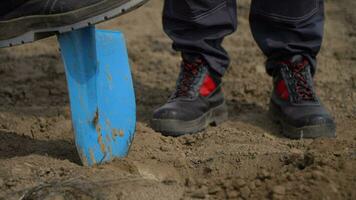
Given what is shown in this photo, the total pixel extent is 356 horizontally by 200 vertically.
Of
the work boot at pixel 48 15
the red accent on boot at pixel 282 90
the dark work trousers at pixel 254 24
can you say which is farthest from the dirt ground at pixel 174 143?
the work boot at pixel 48 15

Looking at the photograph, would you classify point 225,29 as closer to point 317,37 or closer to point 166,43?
point 317,37

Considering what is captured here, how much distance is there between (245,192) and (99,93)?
631mm

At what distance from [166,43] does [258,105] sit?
972 millimetres

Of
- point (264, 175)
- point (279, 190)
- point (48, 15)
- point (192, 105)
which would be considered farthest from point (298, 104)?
point (48, 15)

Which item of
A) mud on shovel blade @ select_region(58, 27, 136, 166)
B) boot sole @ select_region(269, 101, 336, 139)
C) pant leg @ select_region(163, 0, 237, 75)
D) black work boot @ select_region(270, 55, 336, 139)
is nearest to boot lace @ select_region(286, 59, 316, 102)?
black work boot @ select_region(270, 55, 336, 139)

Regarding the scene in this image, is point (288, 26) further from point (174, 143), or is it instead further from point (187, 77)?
point (174, 143)

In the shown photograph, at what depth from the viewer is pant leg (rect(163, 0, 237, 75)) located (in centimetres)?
257

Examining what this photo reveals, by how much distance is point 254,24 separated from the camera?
274 centimetres

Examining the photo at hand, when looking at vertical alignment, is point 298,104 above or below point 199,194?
above

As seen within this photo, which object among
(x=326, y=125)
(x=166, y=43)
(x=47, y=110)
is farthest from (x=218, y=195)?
(x=166, y=43)

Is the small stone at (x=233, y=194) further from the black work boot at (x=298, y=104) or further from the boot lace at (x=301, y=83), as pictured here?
the boot lace at (x=301, y=83)

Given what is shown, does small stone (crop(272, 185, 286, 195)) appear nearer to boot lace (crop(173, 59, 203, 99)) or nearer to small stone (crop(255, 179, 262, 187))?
small stone (crop(255, 179, 262, 187))

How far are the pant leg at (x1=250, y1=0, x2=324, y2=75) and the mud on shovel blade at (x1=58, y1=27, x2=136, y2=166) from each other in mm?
607

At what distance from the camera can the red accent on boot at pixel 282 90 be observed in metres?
2.73
